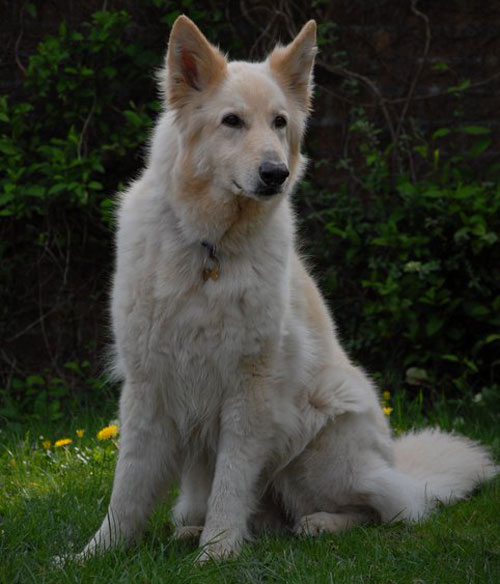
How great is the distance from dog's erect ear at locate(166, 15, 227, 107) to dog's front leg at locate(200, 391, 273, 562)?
1.19 metres

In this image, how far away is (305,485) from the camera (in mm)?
3996

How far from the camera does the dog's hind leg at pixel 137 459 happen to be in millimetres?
3664

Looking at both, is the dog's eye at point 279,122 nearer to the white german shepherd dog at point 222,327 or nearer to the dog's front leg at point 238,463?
the white german shepherd dog at point 222,327

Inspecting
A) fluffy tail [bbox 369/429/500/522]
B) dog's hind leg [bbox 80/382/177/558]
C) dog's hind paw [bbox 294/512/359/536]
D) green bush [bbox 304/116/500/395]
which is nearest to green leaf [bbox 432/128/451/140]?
green bush [bbox 304/116/500/395]

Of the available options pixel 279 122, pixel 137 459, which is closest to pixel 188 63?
pixel 279 122

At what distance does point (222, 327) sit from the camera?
3.58 meters

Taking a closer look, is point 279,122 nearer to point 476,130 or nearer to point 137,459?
point 137,459

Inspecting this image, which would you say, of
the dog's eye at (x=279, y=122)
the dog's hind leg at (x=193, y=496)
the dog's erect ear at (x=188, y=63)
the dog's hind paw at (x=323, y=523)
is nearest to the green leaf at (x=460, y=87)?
the dog's eye at (x=279, y=122)

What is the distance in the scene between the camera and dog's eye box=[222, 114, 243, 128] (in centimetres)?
364

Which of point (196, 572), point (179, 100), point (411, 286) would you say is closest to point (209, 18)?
point (411, 286)

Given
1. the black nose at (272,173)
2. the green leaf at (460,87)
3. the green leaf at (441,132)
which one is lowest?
the green leaf at (441,132)

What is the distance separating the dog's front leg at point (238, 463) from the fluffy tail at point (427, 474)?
1.88 feet

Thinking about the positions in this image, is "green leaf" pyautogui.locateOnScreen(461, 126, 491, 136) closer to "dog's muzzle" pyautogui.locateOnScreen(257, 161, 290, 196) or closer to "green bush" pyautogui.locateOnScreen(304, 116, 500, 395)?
"green bush" pyautogui.locateOnScreen(304, 116, 500, 395)

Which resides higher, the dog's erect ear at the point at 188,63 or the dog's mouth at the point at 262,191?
the dog's erect ear at the point at 188,63
